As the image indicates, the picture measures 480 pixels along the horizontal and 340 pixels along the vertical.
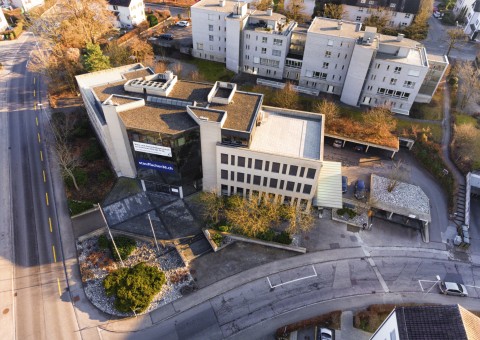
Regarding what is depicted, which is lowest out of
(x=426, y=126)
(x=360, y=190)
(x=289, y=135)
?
(x=360, y=190)

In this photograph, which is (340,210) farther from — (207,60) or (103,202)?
(207,60)

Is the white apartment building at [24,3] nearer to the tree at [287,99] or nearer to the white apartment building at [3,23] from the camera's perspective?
the white apartment building at [3,23]

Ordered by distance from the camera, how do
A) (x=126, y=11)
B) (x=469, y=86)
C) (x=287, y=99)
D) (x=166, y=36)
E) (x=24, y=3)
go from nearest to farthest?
1. (x=287, y=99)
2. (x=469, y=86)
3. (x=166, y=36)
4. (x=126, y=11)
5. (x=24, y=3)

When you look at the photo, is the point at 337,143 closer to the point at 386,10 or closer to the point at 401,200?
the point at 401,200

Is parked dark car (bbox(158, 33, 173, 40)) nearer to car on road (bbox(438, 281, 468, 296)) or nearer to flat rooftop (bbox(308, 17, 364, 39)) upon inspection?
flat rooftop (bbox(308, 17, 364, 39))

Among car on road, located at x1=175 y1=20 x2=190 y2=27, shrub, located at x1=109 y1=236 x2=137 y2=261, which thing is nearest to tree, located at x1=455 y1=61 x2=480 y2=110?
shrub, located at x1=109 y1=236 x2=137 y2=261

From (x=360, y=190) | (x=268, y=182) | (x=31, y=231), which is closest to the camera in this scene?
(x=31, y=231)

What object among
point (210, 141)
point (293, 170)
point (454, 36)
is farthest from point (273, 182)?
point (454, 36)
